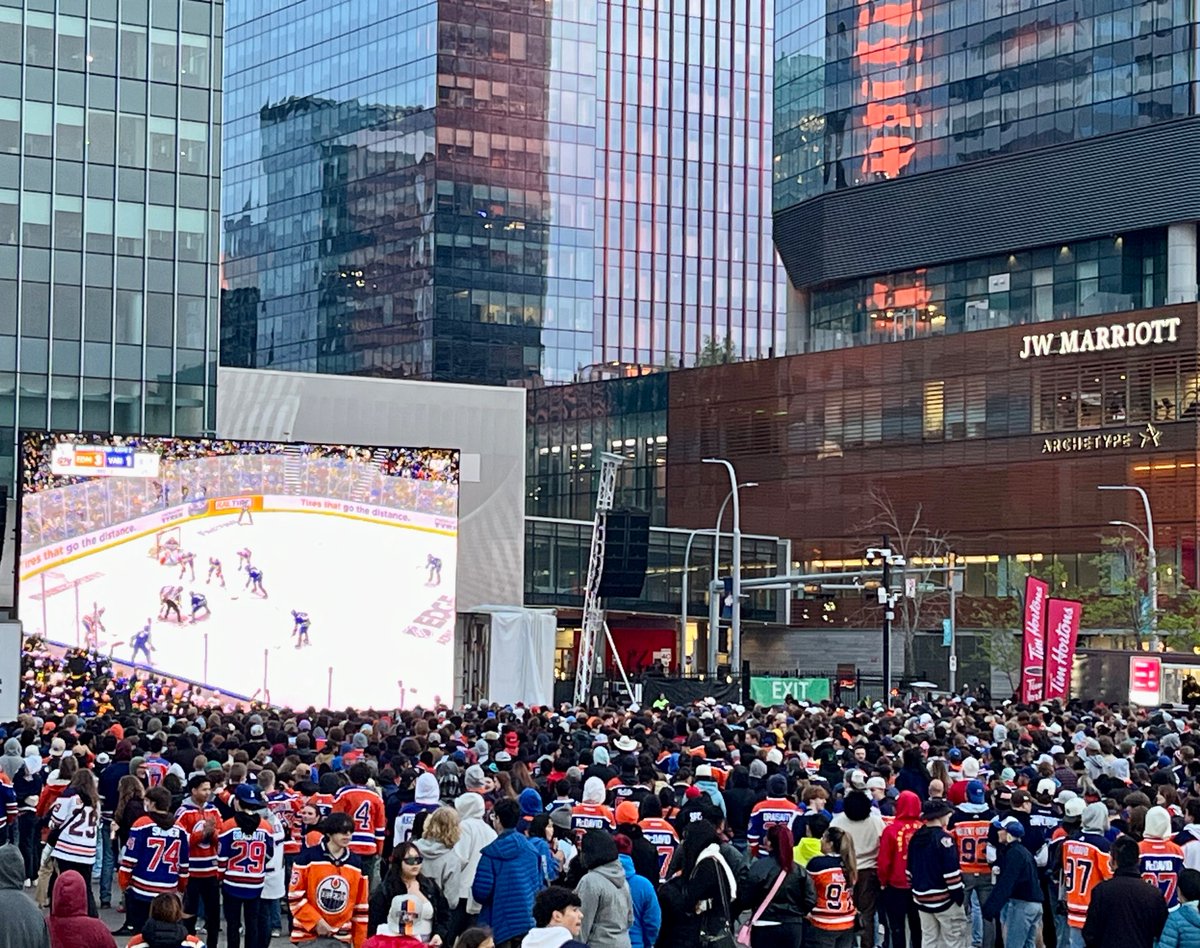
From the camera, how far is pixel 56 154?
62.6m

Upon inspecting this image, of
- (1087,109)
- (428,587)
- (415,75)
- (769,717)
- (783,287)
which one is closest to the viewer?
(769,717)

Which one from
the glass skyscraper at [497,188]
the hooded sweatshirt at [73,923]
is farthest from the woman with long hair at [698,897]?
the glass skyscraper at [497,188]

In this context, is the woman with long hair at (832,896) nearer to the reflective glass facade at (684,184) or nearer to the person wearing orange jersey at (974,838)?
the person wearing orange jersey at (974,838)

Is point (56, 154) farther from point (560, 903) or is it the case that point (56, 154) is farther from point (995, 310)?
point (560, 903)

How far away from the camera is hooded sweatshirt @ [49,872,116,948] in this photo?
11633mm

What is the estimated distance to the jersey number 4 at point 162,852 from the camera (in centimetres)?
1633

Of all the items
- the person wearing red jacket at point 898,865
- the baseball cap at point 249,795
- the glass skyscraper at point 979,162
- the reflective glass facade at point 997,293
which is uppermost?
the glass skyscraper at point 979,162

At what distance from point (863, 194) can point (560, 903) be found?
8569 cm

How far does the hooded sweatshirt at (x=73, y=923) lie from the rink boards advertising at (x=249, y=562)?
103ft

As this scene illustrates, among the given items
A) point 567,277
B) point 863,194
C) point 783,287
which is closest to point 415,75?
point 567,277

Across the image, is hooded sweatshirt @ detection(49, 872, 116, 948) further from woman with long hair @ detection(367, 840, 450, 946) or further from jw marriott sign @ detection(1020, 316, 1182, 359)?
jw marriott sign @ detection(1020, 316, 1182, 359)

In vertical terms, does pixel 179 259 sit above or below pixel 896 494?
above

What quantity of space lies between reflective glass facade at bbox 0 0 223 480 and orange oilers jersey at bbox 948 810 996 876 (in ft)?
160

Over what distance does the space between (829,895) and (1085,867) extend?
227cm
